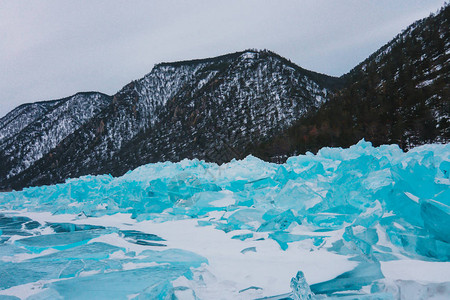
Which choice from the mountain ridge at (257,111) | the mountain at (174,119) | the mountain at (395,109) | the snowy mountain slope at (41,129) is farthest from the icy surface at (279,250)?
the snowy mountain slope at (41,129)

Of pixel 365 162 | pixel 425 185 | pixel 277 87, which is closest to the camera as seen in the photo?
pixel 425 185

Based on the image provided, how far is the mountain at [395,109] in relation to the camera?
1694 centimetres

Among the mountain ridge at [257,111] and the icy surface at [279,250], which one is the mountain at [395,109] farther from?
the icy surface at [279,250]

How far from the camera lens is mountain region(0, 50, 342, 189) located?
41312 mm

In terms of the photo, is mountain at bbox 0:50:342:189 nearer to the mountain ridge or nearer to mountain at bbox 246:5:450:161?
the mountain ridge

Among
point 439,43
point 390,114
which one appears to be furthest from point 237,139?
point 439,43

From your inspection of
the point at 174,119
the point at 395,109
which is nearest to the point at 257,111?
the point at 174,119

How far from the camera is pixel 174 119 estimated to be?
52.8m

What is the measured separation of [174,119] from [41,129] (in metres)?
38.1

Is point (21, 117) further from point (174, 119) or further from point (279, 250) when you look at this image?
point (279, 250)

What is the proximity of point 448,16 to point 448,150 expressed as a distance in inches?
1495

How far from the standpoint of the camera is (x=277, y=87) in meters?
44.7

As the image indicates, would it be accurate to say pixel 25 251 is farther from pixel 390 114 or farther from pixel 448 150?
pixel 390 114

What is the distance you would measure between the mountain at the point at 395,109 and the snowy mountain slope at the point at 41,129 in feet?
195
